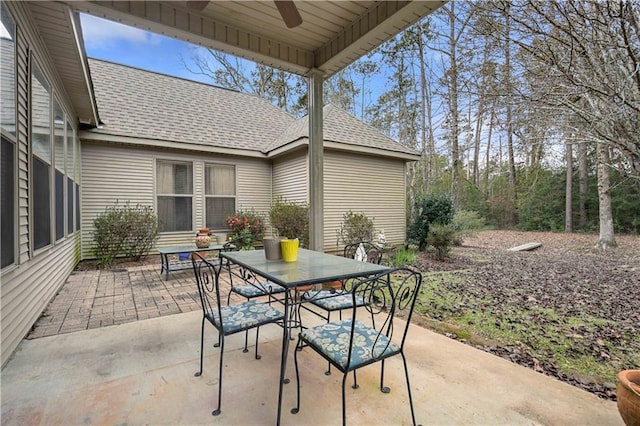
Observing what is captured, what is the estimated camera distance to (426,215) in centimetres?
838

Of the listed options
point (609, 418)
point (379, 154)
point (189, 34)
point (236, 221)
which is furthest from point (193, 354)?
point (379, 154)

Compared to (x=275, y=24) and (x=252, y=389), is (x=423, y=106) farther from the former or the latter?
(x=252, y=389)

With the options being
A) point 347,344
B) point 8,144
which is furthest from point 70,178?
point 347,344

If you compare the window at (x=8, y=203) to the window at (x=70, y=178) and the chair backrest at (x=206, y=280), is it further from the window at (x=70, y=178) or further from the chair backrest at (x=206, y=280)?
the window at (x=70, y=178)

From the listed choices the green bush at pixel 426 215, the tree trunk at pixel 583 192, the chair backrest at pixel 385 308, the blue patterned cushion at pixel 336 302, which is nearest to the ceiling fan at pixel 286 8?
the chair backrest at pixel 385 308

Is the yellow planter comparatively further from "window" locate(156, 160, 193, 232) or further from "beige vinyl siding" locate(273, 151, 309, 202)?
"window" locate(156, 160, 193, 232)

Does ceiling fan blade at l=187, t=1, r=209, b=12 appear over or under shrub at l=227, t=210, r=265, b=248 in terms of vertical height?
over

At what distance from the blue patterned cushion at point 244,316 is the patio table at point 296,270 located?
0.16 metres

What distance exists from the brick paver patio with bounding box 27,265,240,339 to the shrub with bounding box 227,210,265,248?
2.38 m

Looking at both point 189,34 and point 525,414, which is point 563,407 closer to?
point 525,414

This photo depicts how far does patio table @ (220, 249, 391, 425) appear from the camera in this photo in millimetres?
1729

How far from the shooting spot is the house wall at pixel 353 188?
7.87 metres

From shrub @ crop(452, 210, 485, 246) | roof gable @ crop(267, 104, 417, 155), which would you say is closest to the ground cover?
shrub @ crop(452, 210, 485, 246)

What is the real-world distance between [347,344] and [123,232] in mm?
6396
